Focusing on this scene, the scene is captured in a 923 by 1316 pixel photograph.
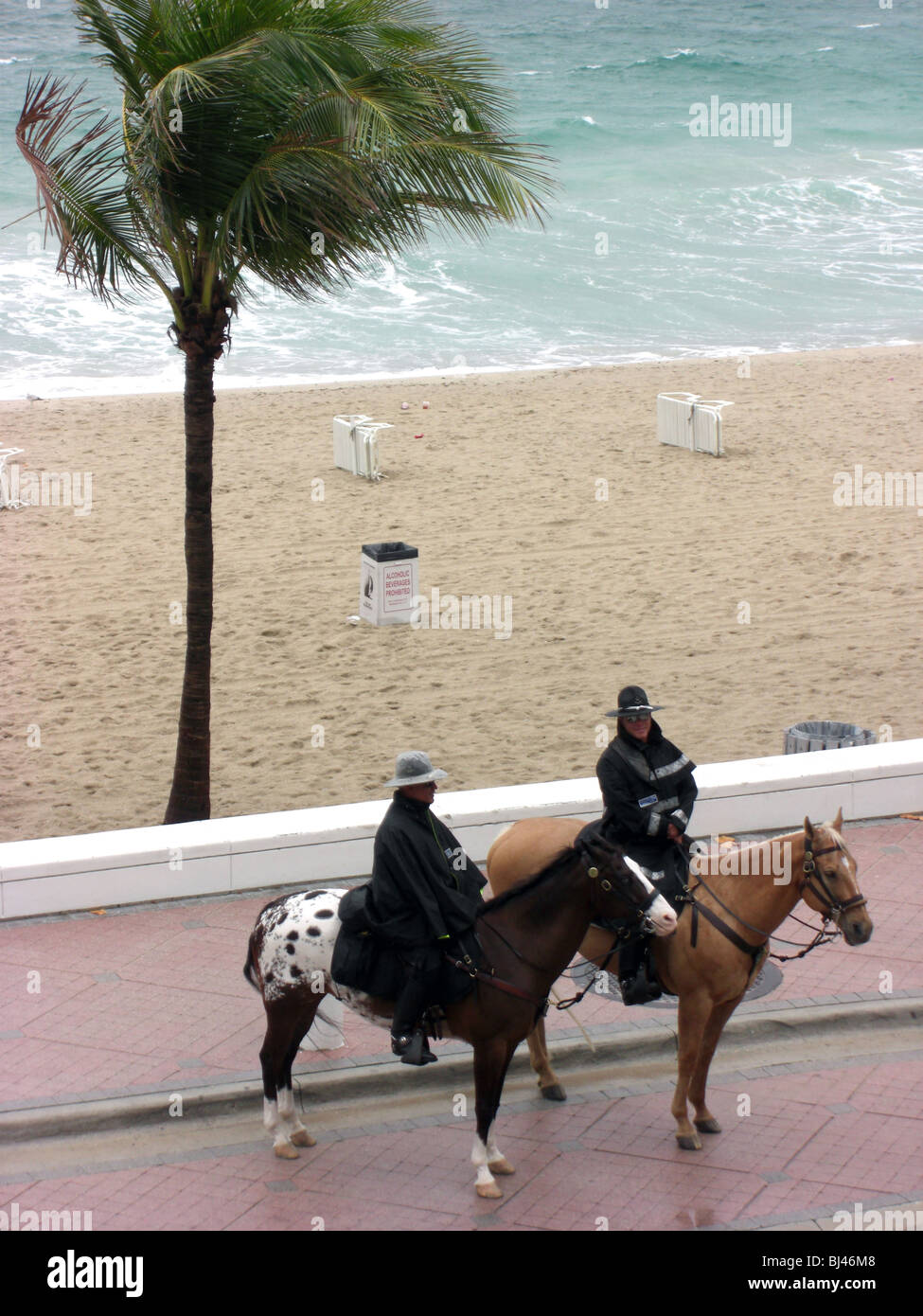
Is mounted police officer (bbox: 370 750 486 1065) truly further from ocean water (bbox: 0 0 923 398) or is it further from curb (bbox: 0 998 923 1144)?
ocean water (bbox: 0 0 923 398)

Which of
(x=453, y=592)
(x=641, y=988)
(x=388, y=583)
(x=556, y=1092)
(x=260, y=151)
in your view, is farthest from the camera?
(x=453, y=592)

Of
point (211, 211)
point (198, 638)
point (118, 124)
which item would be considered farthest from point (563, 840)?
point (118, 124)

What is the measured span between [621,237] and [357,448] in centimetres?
2644

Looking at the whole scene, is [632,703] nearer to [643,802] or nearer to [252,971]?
[643,802]

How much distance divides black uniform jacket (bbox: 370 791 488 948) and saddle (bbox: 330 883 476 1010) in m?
0.08

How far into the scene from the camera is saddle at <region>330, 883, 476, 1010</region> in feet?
22.5

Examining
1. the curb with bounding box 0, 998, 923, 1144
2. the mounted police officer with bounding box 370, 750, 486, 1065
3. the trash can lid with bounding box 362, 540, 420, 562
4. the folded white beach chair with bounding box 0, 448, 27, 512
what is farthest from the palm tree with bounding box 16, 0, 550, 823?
the folded white beach chair with bounding box 0, 448, 27, 512

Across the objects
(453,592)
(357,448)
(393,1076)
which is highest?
(357,448)

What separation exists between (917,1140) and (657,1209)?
1.44 m

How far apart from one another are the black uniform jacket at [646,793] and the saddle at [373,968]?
1144 millimetres

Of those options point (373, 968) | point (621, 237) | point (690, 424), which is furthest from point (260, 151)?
point (621, 237)

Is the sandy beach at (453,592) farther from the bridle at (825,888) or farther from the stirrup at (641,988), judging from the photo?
the bridle at (825,888)

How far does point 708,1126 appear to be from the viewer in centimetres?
750

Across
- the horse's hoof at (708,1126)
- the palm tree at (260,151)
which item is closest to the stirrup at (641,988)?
the horse's hoof at (708,1126)
